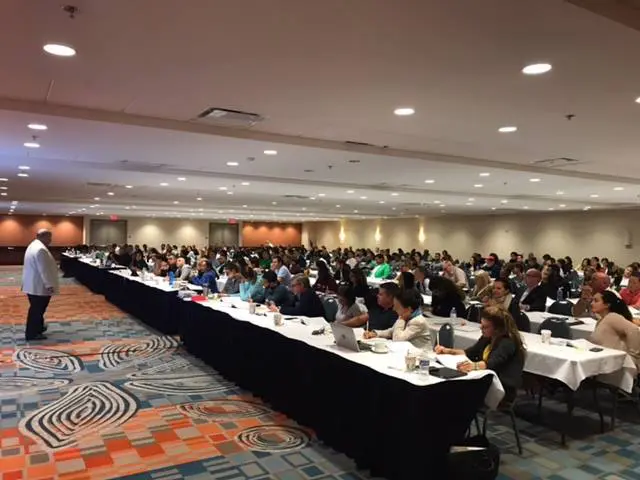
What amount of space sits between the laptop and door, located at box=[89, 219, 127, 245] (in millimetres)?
30554

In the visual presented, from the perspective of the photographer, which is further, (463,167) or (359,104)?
(463,167)

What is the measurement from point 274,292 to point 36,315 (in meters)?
3.74

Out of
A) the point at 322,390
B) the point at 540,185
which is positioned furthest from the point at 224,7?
the point at 540,185

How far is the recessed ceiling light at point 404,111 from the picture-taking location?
18.7ft

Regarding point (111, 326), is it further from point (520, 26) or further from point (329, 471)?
point (520, 26)

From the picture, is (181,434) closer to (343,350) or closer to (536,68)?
(343,350)

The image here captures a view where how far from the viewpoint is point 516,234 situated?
2497 centimetres

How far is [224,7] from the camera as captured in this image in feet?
10.5

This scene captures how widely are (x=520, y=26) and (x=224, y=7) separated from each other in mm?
1889

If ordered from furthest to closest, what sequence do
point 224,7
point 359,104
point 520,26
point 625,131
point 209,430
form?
point 625,131
point 359,104
point 209,430
point 520,26
point 224,7

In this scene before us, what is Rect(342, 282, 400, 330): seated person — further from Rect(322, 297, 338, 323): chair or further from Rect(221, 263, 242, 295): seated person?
Rect(221, 263, 242, 295): seated person


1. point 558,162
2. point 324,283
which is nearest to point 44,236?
point 324,283

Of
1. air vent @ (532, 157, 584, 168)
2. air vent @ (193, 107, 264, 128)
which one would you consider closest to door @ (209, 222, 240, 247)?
air vent @ (532, 157, 584, 168)

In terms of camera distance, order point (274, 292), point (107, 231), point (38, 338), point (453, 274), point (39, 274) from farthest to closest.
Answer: point (107, 231) → point (453, 274) → point (38, 338) → point (39, 274) → point (274, 292)
